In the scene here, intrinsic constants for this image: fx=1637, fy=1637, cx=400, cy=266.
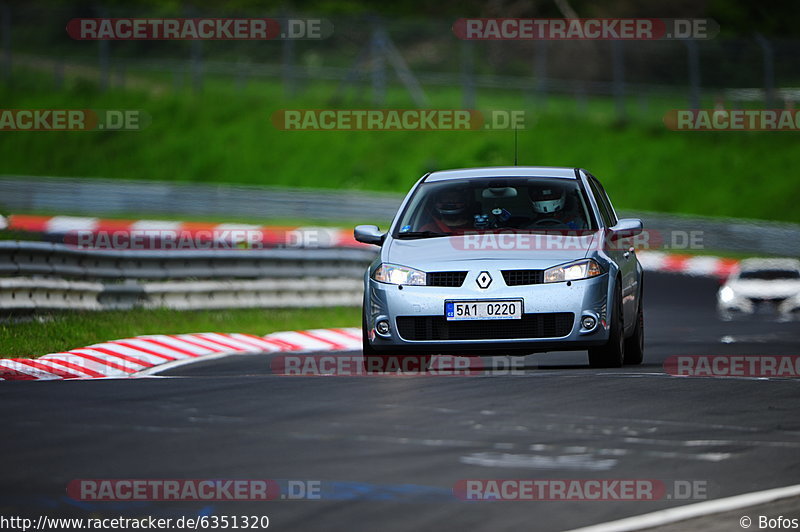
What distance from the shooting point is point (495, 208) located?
1321 cm

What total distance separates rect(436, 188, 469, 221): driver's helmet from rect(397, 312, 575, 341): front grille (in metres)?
1.31

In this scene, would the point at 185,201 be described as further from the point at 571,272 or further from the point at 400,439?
the point at 400,439

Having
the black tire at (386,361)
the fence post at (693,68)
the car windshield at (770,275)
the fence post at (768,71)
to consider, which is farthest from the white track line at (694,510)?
the fence post at (693,68)

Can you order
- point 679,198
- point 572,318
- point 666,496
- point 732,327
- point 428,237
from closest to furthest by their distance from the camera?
1. point 666,496
2. point 572,318
3. point 428,237
4. point 732,327
5. point 679,198

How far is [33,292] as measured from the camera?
1575cm

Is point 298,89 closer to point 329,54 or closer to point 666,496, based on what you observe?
point 329,54

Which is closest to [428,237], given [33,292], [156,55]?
[33,292]

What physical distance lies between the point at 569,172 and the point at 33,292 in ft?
17.9

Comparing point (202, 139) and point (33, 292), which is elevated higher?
point (202, 139)

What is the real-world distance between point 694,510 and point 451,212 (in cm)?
640

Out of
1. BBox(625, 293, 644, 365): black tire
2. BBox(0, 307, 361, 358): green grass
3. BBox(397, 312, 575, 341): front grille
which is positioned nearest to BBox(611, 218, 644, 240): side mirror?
BBox(625, 293, 644, 365): black tire

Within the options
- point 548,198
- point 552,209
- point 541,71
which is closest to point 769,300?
A: point 548,198

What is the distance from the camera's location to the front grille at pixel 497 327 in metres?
12.0

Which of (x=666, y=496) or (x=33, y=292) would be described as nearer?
(x=666, y=496)
